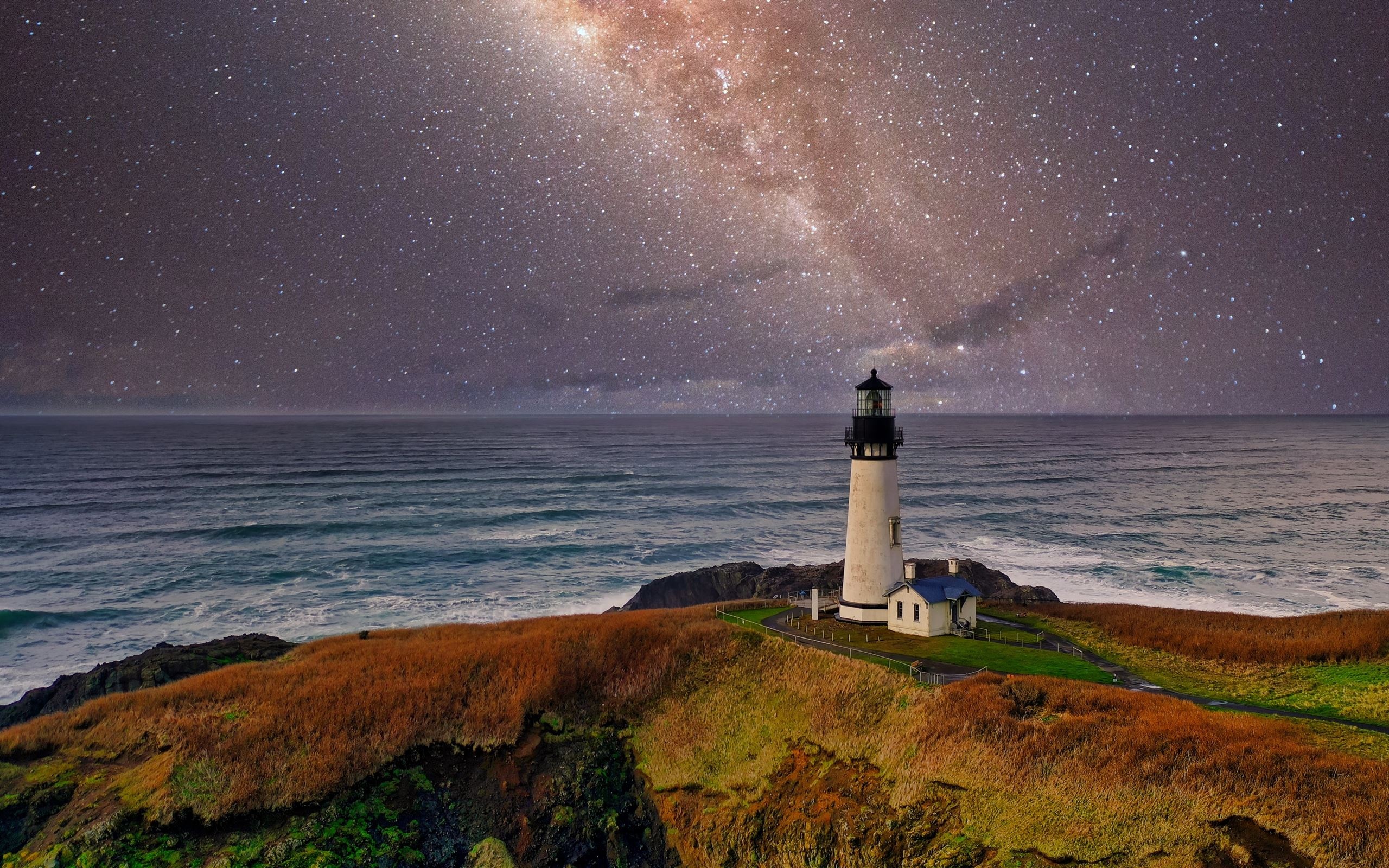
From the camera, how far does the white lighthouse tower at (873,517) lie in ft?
86.0

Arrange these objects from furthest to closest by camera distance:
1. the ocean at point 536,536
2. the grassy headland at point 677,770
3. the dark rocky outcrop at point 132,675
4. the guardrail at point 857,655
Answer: the ocean at point 536,536
the dark rocky outcrop at point 132,675
the guardrail at point 857,655
the grassy headland at point 677,770

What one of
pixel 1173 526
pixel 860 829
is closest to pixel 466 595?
pixel 860 829

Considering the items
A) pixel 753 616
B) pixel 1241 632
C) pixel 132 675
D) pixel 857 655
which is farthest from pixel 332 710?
pixel 1241 632

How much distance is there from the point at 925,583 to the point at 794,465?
9913 centimetres

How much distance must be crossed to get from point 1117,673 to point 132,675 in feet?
110

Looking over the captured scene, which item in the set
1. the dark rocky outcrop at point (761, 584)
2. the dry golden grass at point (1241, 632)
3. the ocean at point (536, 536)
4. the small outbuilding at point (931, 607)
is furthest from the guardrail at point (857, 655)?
the ocean at point (536, 536)

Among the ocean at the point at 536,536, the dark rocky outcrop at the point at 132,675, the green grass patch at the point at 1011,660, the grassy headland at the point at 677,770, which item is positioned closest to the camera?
the grassy headland at the point at 677,770

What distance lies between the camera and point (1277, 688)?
20328 mm

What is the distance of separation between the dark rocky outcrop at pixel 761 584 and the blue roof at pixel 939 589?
14738mm

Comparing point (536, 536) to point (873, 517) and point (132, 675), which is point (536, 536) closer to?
point (132, 675)

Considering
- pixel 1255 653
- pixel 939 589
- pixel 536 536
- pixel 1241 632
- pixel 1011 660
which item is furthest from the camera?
pixel 536 536

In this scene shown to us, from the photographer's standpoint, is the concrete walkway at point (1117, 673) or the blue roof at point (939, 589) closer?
the concrete walkway at point (1117, 673)

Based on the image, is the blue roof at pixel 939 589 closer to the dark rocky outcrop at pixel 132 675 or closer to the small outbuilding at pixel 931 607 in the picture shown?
the small outbuilding at pixel 931 607

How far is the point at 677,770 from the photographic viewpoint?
711 inches
